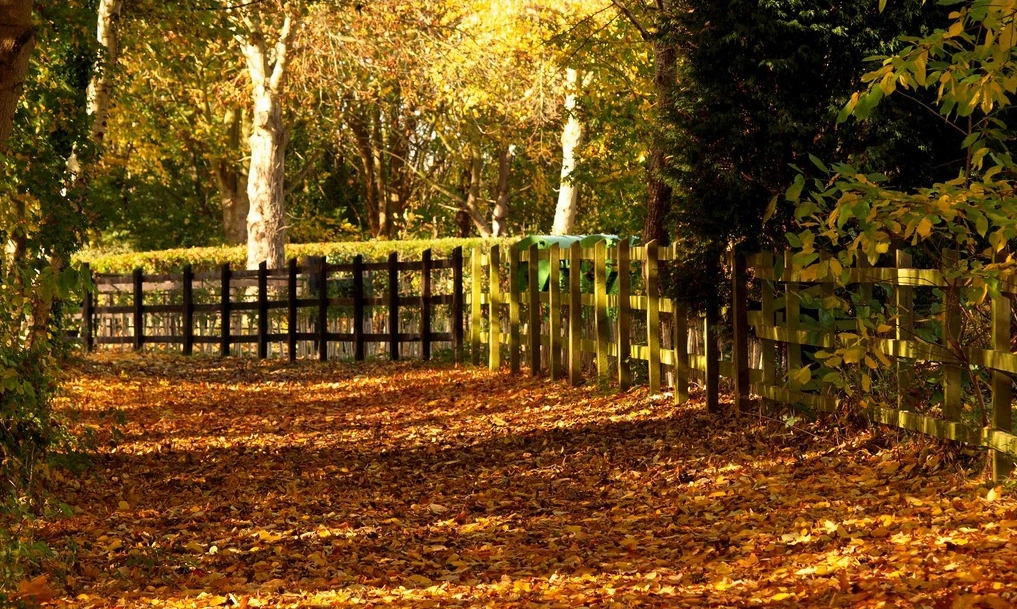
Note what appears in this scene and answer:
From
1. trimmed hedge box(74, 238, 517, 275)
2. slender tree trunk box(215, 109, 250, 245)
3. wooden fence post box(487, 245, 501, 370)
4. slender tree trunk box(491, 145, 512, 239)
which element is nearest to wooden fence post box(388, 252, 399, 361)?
wooden fence post box(487, 245, 501, 370)

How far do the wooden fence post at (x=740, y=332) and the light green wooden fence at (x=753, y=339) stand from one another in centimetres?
1

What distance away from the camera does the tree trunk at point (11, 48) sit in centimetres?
564

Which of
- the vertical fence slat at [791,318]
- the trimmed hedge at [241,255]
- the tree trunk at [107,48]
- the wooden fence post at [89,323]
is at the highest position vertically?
the tree trunk at [107,48]

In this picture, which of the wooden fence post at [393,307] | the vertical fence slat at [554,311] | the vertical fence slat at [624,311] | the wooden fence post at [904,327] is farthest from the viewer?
the wooden fence post at [393,307]

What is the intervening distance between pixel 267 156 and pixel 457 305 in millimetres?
7127

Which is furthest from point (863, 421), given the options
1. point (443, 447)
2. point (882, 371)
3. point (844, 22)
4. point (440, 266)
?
point (440, 266)

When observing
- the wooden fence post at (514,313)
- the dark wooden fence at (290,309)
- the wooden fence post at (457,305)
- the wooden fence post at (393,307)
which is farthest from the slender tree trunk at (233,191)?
the wooden fence post at (514,313)

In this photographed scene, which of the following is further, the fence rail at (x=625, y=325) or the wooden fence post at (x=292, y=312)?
the wooden fence post at (x=292, y=312)

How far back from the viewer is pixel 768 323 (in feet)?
30.0

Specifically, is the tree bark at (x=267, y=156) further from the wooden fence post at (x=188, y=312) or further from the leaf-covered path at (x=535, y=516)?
the leaf-covered path at (x=535, y=516)

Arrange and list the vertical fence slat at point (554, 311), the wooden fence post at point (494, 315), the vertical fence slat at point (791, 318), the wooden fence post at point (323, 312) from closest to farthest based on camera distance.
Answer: the vertical fence slat at point (791, 318) < the vertical fence slat at point (554, 311) < the wooden fence post at point (494, 315) < the wooden fence post at point (323, 312)

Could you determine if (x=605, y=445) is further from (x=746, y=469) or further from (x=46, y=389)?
(x=46, y=389)

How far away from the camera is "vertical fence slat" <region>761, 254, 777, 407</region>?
913 centimetres

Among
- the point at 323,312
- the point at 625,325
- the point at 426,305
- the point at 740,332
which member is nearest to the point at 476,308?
the point at 426,305
